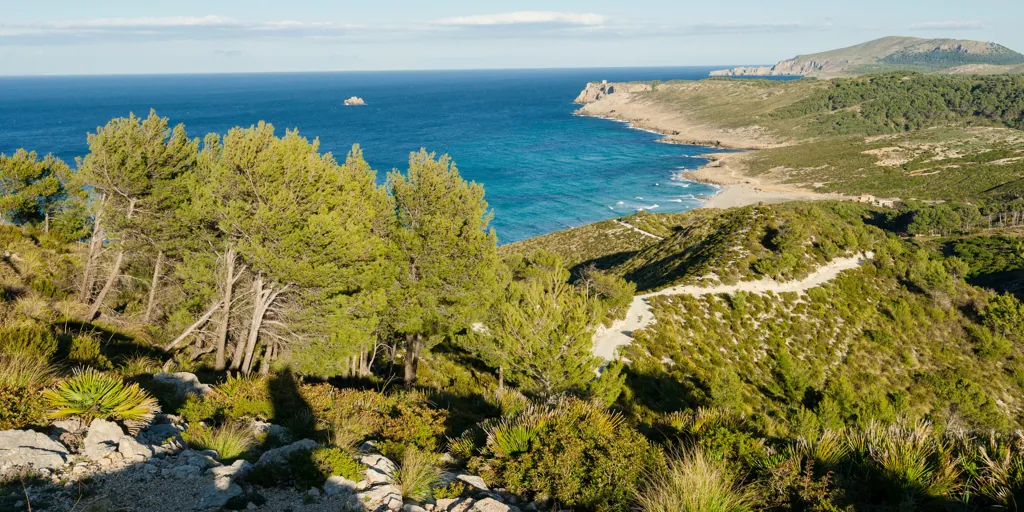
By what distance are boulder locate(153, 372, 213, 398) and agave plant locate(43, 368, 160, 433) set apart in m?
2.99

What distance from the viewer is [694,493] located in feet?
22.2

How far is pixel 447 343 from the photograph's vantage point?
2727 cm

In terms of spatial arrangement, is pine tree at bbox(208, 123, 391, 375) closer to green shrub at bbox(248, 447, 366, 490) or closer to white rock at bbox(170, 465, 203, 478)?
green shrub at bbox(248, 447, 366, 490)

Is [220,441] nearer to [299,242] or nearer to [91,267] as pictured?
[299,242]

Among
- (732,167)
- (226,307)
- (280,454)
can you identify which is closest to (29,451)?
(280,454)

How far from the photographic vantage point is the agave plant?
773 cm

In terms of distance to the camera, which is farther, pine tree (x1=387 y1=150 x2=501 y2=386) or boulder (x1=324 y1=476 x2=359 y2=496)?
pine tree (x1=387 y1=150 x2=501 y2=386)

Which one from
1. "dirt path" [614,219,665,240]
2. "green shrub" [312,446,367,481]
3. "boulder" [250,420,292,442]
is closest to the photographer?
"green shrub" [312,446,367,481]

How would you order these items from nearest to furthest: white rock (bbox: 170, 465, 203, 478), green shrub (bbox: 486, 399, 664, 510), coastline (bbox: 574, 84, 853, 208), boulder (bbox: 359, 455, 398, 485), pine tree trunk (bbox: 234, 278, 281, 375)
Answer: white rock (bbox: 170, 465, 203, 478)
green shrub (bbox: 486, 399, 664, 510)
boulder (bbox: 359, 455, 398, 485)
pine tree trunk (bbox: 234, 278, 281, 375)
coastline (bbox: 574, 84, 853, 208)

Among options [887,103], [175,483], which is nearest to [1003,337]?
[175,483]

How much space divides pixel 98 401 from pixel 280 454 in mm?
2910

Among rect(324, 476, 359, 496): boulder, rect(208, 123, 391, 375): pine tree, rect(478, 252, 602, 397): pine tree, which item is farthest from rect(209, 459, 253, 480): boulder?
rect(478, 252, 602, 397): pine tree

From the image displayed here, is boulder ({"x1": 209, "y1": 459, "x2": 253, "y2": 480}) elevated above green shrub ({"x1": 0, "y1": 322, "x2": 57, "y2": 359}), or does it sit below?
below

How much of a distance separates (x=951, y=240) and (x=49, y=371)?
8627 cm
